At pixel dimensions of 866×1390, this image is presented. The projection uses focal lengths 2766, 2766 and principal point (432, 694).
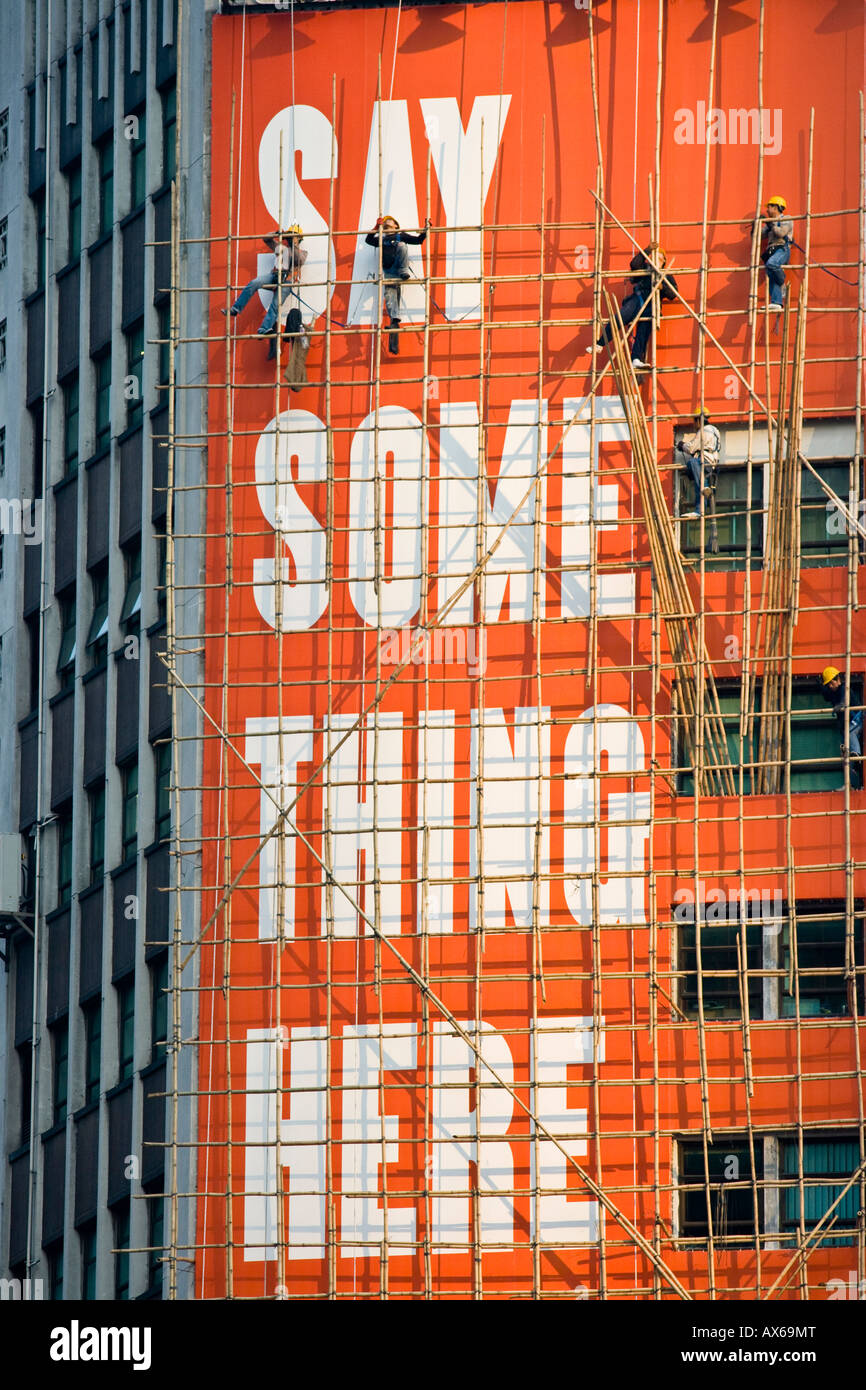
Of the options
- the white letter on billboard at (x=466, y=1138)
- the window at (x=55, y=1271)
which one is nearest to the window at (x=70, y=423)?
the white letter on billboard at (x=466, y=1138)

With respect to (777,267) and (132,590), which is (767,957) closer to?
(777,267)

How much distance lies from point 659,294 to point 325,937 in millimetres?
10732

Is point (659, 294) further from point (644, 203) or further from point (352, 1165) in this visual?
point (352, 1165)

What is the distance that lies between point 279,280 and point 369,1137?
12800mm

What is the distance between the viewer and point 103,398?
149 ft

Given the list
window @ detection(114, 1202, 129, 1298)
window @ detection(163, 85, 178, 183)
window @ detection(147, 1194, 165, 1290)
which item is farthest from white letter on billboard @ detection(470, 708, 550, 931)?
window @ detection(163, 85, 178, 183)

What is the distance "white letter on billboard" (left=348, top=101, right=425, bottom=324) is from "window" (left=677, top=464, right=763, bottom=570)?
521 centimetres

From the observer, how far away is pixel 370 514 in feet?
136

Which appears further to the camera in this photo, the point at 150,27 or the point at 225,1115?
the point at 150,27

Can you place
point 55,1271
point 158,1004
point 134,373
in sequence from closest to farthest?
point 158,1004
point 55,1271
point 134,373

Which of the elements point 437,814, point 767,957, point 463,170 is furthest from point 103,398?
point 767,957

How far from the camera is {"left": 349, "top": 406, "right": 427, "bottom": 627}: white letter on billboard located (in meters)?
41.1

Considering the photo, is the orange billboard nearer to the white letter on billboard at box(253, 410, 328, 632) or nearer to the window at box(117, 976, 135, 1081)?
the white letter on billboard at box(253, 410, 328, 632)
